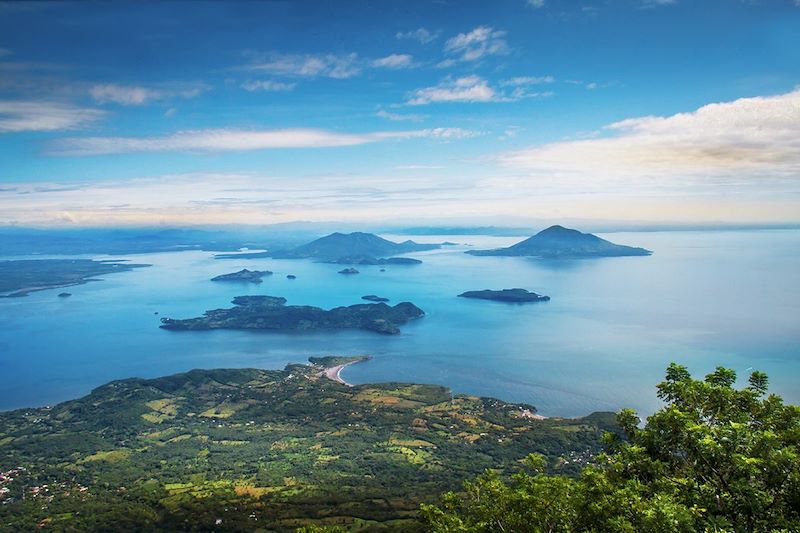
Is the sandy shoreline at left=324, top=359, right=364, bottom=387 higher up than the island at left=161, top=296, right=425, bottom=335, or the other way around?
the island at left=161, top=296, right=425, bottom=335

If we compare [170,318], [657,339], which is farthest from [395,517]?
[170,318]

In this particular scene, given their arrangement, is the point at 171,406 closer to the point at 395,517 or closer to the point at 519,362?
the point at 395,517

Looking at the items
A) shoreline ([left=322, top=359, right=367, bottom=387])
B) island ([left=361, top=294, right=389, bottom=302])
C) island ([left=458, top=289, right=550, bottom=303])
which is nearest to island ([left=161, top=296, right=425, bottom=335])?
island ([left=361, top=294, right=389, bottom=302])

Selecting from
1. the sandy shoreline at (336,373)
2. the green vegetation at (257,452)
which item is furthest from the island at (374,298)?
the green vegetation at (257,452)

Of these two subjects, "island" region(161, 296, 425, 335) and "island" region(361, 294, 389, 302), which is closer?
"island" region(161, 296, 425, 335)

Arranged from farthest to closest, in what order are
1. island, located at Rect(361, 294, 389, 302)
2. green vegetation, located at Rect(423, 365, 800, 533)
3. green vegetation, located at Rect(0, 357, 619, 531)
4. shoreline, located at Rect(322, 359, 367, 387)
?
island, located at Rect(361, 294, 389, 302), shoreline, located at Rect(322, 359, 367, 387), green vegetation, located at Rect(0, 357, 619, 531), green vegetation, located at Rect(423, 365, 800, 533)

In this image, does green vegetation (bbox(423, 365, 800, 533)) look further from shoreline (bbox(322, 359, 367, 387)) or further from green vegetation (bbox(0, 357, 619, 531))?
shoreline (bbox(322, 359, 367, 387))
